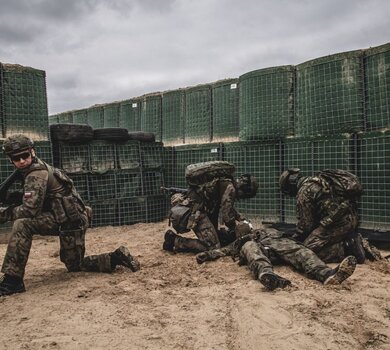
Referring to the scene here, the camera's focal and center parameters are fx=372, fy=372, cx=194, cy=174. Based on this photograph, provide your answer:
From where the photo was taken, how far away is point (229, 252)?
5.09 m

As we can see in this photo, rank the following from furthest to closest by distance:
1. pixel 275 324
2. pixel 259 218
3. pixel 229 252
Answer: pixel 259 218, pixel 229 252, pixel 275 324

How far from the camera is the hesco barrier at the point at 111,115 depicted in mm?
12977

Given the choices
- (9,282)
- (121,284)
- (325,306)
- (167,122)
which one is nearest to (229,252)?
(121,284)

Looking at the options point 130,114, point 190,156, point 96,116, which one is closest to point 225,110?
point 190,156

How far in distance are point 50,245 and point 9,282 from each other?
2.93 meters

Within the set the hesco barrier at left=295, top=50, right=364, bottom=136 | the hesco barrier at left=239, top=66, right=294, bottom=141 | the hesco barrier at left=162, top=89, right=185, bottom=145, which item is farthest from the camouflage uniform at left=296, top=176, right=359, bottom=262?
the hesco barrier at left=162, top=89, right=185, bottom=145

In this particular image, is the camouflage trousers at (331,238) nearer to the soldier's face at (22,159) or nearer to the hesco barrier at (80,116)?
the soldier's face at (22,159)

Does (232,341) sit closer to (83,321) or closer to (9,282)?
(83,321)

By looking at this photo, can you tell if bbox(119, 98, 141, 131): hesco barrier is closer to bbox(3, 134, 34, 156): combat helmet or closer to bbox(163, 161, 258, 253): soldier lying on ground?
bbox(163, 161, 258, 253): soldier lying on ground

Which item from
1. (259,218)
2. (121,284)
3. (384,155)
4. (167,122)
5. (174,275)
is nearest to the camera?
(121,284)

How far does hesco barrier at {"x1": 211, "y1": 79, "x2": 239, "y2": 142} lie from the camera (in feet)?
28.8

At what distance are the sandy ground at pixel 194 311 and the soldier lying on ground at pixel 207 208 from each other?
0.77 meters

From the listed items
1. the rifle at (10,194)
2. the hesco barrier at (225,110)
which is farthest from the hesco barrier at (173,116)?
the rifle at (10,194)

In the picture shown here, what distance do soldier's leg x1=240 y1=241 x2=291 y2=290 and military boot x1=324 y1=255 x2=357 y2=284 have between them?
460 mm
